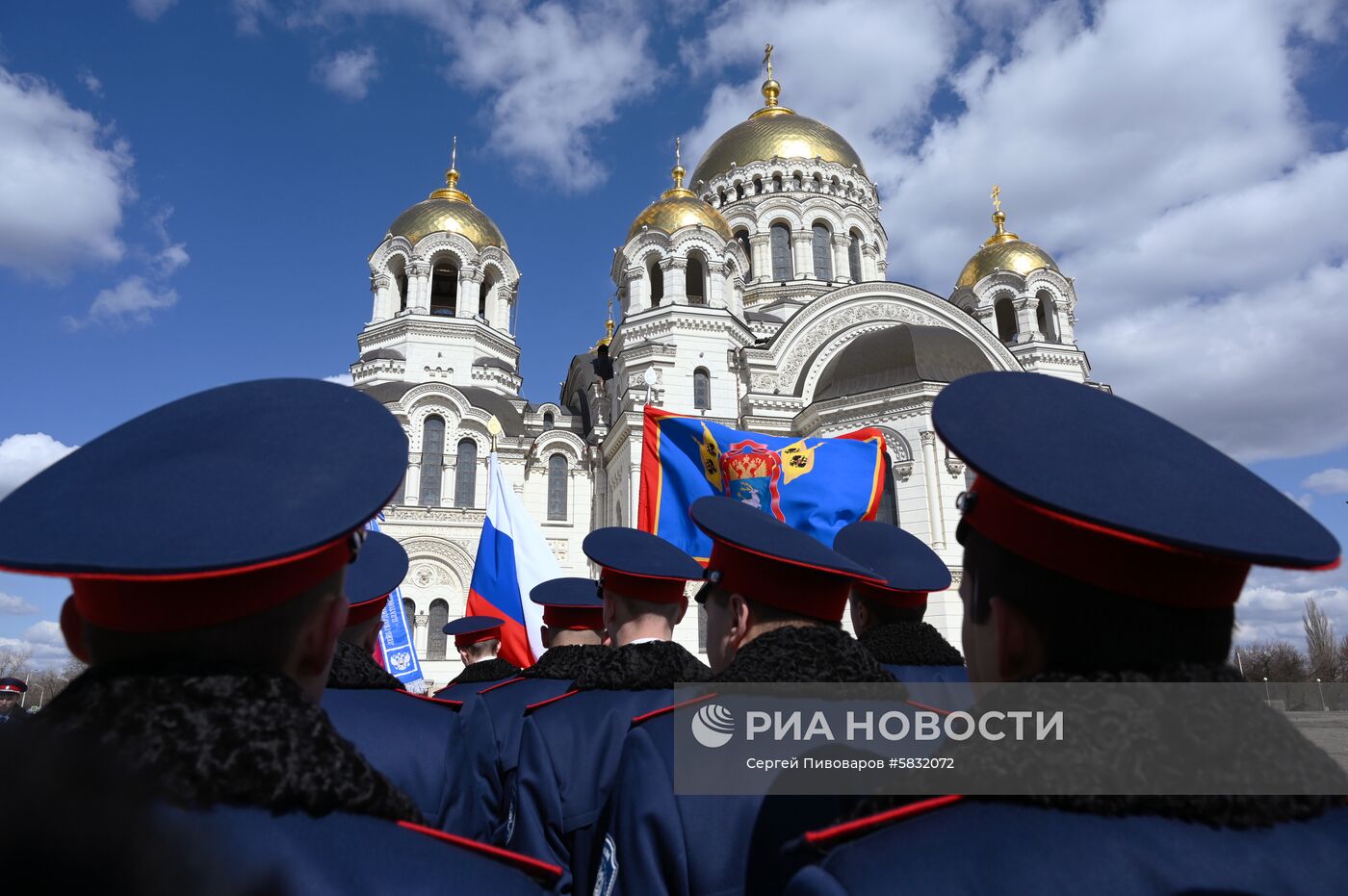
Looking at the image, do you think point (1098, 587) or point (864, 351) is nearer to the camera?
point (1098, 587)

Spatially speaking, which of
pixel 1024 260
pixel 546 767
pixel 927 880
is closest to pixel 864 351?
pixel 1024 260

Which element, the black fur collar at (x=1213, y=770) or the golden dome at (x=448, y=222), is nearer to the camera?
the black fur collar at (x=1213, y=770)

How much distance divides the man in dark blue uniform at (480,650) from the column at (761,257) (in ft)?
72.0

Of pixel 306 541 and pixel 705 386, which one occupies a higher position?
pixel 705 386

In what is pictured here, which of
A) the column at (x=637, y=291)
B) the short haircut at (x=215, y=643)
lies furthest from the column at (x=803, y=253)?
the short haircut at (x=215, y=643)

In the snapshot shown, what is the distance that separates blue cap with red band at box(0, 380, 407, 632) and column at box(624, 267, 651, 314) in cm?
2110

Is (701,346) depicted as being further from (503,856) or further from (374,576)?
(503,856)

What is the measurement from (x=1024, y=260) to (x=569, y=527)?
18.2m

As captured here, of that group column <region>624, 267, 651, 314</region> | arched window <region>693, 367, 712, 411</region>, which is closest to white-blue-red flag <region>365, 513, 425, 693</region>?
arched window <region>693, 367, 712, 411</region>

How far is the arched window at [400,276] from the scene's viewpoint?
2631 cm

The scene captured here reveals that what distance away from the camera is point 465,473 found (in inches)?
902

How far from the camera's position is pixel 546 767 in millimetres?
2594

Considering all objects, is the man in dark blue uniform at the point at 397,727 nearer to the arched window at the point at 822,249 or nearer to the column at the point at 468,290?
the column at the point at 468,290

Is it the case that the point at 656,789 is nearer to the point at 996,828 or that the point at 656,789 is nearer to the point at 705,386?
the point at 996,828
